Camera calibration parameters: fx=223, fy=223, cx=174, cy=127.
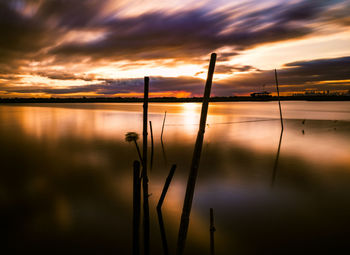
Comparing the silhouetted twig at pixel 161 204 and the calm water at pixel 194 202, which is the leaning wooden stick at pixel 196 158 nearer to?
the silhouetted twig at pixel 161 204

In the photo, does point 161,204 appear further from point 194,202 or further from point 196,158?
point 196,158

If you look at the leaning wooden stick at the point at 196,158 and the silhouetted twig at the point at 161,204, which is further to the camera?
the silhouetted twig at the point at 161,204

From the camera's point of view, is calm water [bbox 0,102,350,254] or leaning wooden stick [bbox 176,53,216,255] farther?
calm water [bbox 0,102,350,254]

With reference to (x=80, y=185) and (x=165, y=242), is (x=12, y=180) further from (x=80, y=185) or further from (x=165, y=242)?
(x=165, y=242)

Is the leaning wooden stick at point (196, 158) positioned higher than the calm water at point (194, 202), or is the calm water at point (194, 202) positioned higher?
the leaning wooden stick at point (196, 158)

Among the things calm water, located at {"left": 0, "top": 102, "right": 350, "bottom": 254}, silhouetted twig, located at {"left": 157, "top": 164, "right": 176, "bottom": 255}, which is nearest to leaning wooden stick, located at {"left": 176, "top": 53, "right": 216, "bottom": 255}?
silhouetted twig, located at {"left": 157, "top": 164, "right": 176, "bottom": 255}

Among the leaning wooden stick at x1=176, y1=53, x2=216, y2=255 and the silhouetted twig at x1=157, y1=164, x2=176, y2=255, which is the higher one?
the leaning wooden stick at x1=176, y1=53, x2=216, y2=255

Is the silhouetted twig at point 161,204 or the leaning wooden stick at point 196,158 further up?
the leaning wooden stick at point 196,158

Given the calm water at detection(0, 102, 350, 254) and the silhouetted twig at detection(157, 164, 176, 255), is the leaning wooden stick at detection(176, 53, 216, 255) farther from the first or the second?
the calm water at detection(0, 102, 350, 254)

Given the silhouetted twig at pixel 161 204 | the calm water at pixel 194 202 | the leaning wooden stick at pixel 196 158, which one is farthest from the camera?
the calm water at pixel 194 202

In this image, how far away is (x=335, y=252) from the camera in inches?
228

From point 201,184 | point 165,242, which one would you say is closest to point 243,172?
point 201,184

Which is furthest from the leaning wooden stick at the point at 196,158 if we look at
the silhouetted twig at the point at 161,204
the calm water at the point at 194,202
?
the calm water at the point at 194,202

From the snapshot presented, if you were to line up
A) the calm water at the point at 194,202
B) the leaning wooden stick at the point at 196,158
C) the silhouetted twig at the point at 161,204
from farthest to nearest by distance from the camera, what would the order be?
the calm water at the point at 194,202, the silhouetted twig at the point at 161,204, the leaning wooden stick at the point at 196,158
